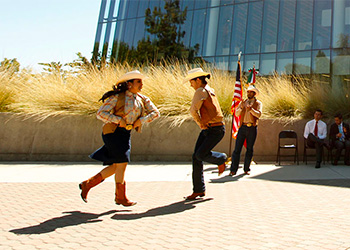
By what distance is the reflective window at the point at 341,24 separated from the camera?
26.2 metres

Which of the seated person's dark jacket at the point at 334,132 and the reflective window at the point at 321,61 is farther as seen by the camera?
the reflective window at the point at 321,61

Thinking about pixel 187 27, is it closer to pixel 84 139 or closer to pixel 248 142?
pixel 84 139

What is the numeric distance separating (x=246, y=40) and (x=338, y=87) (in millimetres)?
17703

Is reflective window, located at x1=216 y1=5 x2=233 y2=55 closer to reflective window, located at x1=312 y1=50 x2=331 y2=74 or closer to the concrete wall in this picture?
reflective window, located at x1=312 y1=50 x2=331 y2=74

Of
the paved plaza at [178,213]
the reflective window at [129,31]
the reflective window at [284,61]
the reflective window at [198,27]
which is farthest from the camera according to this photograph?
the reflective window at [129,31]

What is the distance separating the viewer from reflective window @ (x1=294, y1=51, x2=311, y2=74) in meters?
27.0

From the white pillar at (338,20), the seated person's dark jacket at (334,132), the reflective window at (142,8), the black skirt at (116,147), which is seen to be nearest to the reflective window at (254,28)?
the white pillar at (338,20)

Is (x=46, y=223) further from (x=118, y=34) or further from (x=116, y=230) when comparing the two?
(x=118, y=34)

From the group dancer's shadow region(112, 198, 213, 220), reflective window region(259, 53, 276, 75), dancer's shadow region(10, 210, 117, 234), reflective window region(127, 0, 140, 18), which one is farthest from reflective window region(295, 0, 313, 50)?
dancer's shadow region(10, 210, 117, 234)

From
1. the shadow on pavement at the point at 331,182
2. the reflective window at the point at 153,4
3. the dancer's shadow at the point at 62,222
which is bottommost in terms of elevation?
the dancer's shadow at the point at 62,222

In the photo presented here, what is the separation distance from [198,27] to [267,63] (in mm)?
6428

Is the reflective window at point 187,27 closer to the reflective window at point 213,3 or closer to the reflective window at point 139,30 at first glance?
the reflective window at point 213,3

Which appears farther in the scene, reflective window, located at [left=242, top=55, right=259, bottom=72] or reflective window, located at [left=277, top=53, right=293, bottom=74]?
reflective window, located at [left=242, top=55, right=259, bottom=72]

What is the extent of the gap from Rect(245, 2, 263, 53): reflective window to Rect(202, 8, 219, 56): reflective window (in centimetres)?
264
